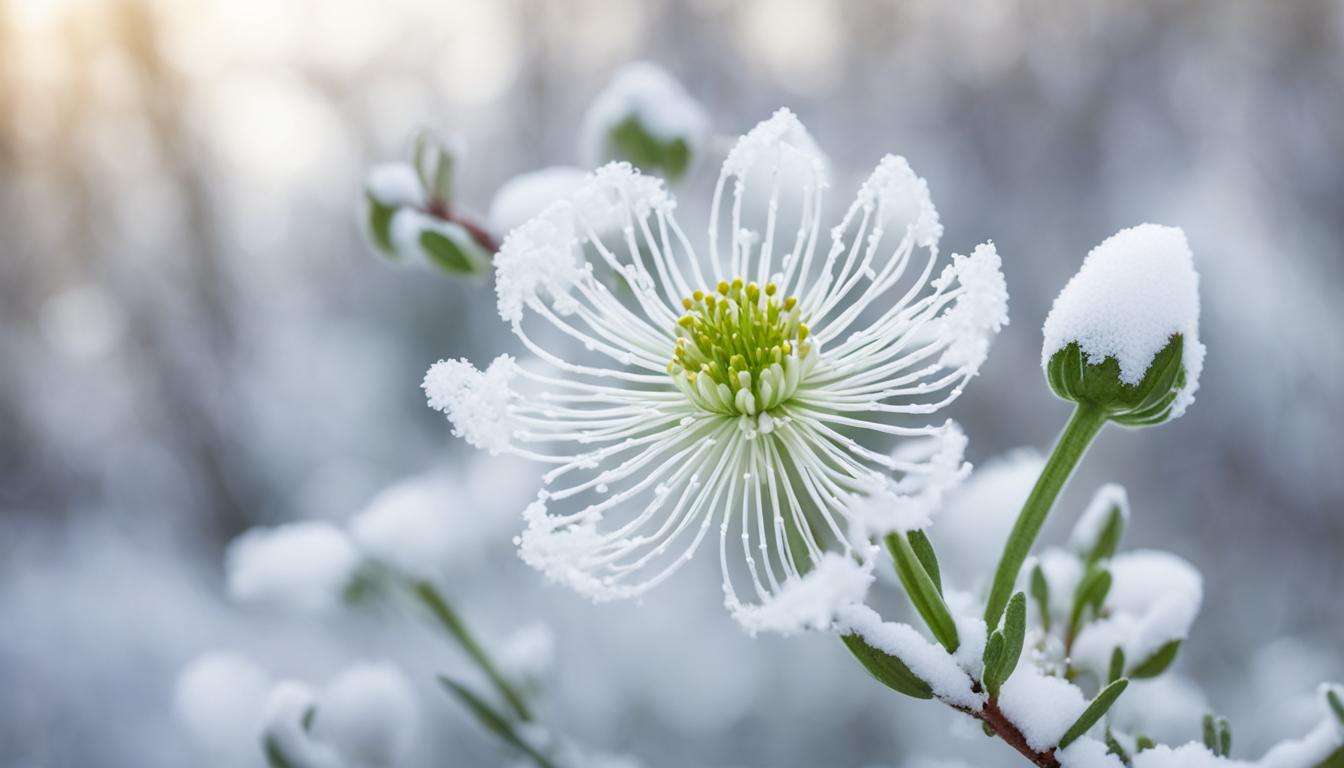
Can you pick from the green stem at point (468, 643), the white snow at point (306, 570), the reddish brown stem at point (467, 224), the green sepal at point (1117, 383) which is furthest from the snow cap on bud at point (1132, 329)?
the white snow at point (306, 570)

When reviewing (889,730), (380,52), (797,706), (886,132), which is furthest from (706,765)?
(380,52)

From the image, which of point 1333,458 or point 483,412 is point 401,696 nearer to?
point 483,412

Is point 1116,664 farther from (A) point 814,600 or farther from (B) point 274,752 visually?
(B) point 274,752

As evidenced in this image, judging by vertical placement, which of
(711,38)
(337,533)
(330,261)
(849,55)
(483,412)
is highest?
(330,261)

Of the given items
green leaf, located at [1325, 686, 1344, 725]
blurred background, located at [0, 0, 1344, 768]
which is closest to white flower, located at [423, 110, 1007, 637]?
green leaf, located at [1325, 686, 1344, 725]

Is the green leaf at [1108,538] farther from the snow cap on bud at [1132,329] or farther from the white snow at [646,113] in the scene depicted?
the white snow at [646,113]

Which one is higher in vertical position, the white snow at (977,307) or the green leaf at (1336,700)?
the white snow at (977,307)

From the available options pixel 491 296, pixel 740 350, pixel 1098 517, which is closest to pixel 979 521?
pixel 1098 517
